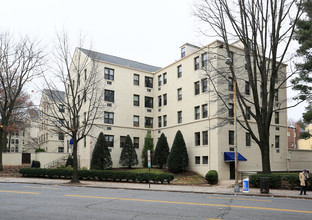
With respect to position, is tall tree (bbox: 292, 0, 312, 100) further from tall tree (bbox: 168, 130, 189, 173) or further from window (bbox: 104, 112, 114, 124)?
window (bbox: 104, 112, 114, 124)

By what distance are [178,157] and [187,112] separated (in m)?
5.83

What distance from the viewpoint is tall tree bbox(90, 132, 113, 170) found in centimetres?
3506

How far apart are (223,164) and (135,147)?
1315 cm

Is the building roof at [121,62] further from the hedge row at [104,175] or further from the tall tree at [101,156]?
the hedge row at [104,175]

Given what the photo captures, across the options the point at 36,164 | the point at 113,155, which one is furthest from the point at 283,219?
the point at 36,164

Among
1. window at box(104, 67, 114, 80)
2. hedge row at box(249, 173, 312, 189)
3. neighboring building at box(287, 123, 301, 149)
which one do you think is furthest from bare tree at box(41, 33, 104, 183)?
neighboring building at box(287, 123, 301, 149)

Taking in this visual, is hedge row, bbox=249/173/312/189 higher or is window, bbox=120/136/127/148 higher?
window, bbox=120/136/127/148

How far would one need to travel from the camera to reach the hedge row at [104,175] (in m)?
26.8

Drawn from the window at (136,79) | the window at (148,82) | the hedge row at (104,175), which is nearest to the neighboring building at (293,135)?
the window at (148,82)

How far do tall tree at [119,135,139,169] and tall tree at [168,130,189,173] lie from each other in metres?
5.73

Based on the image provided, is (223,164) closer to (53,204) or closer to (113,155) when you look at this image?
(113,155)

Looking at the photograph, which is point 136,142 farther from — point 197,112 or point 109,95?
point 197,112

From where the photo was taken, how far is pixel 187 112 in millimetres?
36094

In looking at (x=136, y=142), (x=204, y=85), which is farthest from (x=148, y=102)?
(x=204, y=85)
